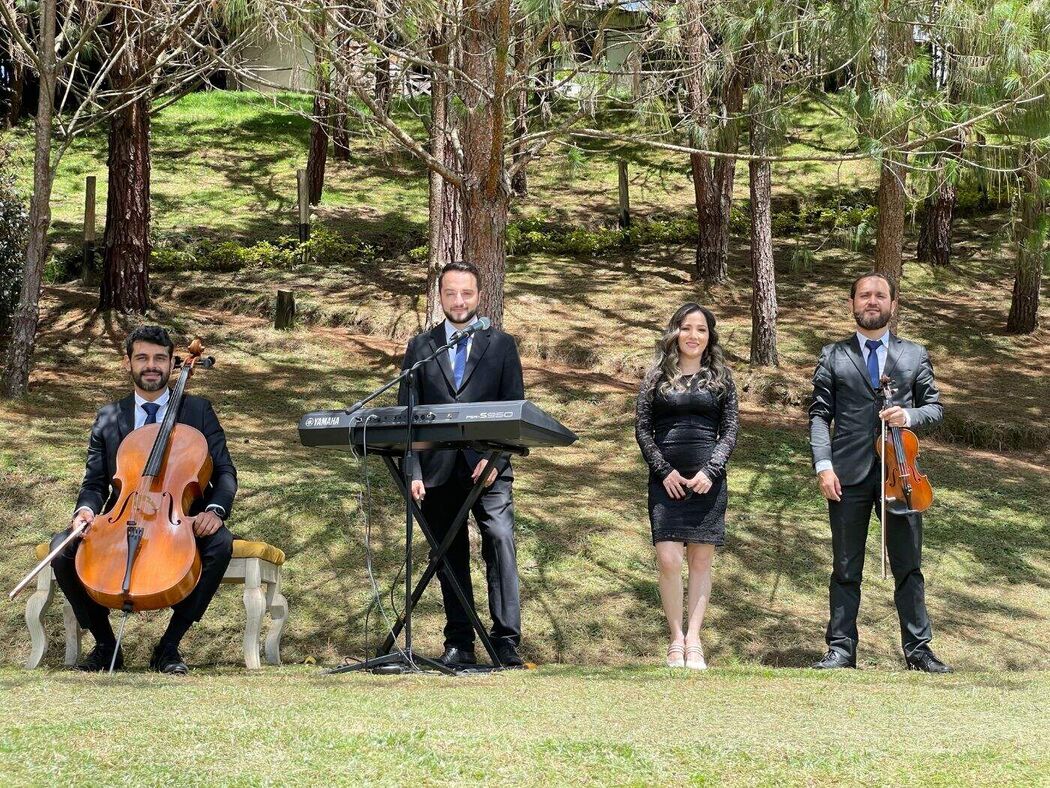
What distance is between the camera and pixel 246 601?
18.9 ft

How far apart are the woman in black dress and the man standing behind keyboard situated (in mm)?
690

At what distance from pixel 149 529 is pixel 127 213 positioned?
8.14 meters

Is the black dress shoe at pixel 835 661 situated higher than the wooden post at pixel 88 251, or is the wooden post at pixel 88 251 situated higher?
the wooden post at pixel 88 251

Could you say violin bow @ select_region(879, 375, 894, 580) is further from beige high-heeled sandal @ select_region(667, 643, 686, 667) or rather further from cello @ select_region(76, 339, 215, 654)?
cello @ select_region(76, 339, 215, 654)

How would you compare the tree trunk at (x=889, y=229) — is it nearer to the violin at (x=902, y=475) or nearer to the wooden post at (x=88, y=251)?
the violin at (x=902, y=475)

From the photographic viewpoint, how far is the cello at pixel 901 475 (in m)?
5.52

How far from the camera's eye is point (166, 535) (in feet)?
16.9

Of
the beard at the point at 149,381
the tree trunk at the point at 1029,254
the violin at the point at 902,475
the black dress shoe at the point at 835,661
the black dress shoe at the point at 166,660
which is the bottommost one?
the black dress shoe at the point at 835,661

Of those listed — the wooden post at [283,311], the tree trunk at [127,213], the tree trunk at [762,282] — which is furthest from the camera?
the wooden post at [283,311]

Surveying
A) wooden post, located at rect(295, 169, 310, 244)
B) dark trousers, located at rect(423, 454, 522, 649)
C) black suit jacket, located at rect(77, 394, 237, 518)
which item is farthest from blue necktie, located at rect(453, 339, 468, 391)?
wooden post, located at rect(295, 169, 310, 244)

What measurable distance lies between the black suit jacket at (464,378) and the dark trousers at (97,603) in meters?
0.96

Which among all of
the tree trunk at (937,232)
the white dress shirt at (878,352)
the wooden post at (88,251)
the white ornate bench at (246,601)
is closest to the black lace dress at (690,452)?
the white dress shirt at (878,352)

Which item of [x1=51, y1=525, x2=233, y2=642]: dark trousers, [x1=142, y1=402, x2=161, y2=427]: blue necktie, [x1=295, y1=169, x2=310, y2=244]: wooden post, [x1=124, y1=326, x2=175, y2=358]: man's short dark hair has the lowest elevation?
[x1=51, y1=525, x2=233, y2=642]: dark trousers

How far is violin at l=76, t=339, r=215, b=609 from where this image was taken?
506cm
